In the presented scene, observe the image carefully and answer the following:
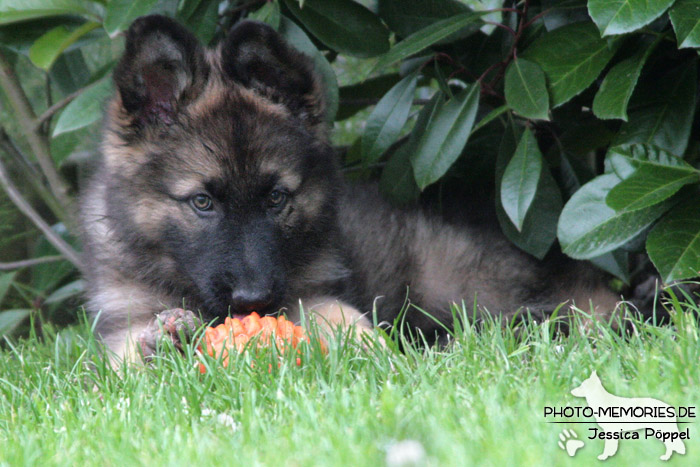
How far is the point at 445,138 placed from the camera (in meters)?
2.69

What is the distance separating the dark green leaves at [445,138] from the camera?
8.73 ft

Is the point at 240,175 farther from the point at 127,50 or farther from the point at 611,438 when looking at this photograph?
the point at 611,438

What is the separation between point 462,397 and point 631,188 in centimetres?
89

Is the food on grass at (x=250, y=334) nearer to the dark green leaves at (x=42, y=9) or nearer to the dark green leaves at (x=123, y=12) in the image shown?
the dark green leaves at (x=123, y=12)

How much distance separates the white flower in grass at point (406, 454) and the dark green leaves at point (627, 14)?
1233 millimetres

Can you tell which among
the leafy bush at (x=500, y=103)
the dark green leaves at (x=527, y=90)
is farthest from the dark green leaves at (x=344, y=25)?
the dark green leaves at (x=527, y=90)

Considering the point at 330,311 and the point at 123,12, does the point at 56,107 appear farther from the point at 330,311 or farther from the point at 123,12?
the point at 330,311

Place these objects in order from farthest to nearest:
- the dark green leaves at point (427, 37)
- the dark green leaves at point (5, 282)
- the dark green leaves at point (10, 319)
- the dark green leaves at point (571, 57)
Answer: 1. the dark green leaves at point (5, 282)
2. the dark green leaves at point (10, 319)
3. the dark green leaves at point (427, 37)
4. the dark green leaves at point (571, 57)

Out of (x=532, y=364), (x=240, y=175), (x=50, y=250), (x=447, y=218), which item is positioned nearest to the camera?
(x=532, y=364)

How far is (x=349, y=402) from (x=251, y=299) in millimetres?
722

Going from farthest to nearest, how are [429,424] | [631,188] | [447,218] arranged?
1. [447,218]
2. [631,188]
3. [429,424]

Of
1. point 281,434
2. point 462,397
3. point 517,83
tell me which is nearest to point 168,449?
point 281,434

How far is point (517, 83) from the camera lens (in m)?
2.49

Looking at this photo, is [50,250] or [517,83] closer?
[517,83]
